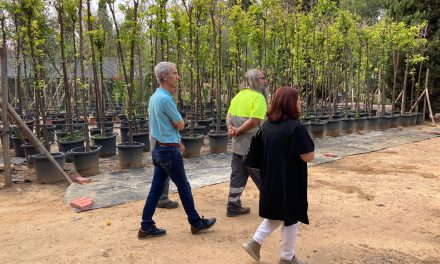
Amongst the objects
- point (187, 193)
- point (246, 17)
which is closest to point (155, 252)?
point (187, 193)

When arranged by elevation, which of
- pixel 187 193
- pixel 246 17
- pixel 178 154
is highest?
pixel 246 17

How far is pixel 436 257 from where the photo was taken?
3.12 meters

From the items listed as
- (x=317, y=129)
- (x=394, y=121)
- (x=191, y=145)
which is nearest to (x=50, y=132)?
(x=191, y=145)

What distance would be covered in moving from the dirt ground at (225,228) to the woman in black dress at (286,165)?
1.70ft

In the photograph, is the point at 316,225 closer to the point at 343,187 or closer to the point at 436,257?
the point at 436,257

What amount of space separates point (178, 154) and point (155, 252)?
863mm

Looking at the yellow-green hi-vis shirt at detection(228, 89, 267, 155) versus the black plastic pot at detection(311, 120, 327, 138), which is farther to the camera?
the black plastic pot at detection(311, 120, 327, 138)

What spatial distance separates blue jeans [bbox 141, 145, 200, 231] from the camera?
3.32 m

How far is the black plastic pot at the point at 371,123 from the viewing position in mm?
11797

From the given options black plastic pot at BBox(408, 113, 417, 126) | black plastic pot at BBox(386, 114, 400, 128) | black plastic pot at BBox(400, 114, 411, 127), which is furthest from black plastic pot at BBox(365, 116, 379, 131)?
black plastic pot at BBox(408, 113, 417, 126)

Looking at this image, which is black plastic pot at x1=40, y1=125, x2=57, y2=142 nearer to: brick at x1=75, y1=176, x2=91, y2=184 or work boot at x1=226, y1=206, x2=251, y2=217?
brick at x1=75, y1=176, x2=91, y2=184

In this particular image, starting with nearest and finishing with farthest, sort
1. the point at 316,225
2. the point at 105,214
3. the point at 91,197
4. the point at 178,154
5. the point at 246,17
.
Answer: the point at 178,154 → the point at 316,225 → the point at 105,214 → the point at 91,197 → the point at 246,17

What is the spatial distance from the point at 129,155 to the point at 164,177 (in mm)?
3130

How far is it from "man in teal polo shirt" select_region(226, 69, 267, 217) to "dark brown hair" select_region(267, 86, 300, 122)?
1013mm
